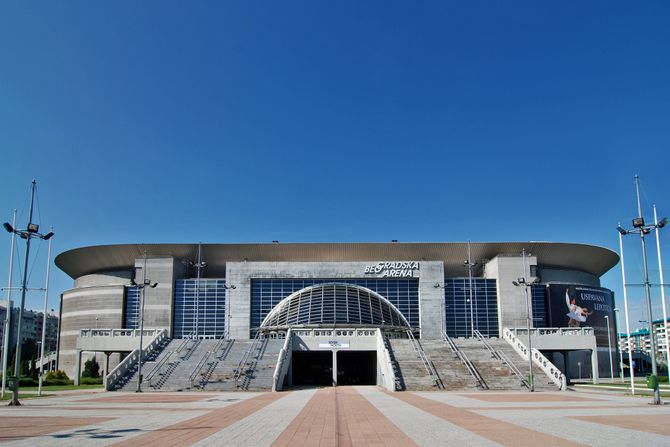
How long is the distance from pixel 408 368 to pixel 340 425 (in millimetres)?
30836

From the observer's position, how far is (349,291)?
79.5 meters

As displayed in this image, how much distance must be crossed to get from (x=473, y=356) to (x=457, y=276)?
36.4 m

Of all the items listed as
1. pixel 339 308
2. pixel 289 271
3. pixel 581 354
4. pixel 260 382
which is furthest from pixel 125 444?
pixel 581 354

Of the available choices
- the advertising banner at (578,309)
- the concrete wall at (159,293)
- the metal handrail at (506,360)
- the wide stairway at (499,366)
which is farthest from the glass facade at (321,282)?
the metal handrail at (506,360)

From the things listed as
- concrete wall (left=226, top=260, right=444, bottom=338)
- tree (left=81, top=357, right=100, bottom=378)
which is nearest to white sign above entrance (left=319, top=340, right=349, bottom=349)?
concrete wall (left=226, top=260, right=444, bottom=338)

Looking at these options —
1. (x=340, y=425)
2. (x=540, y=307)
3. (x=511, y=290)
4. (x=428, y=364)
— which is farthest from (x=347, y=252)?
(x=340, y=425)

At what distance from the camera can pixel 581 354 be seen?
8100cm

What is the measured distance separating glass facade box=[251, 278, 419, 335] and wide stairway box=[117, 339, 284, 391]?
71.9ft

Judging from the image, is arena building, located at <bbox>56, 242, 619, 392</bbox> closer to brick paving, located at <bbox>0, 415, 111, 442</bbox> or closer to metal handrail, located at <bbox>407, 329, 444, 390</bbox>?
metal handrail, located at <bbox>407, 329, 444, 390</bbox>

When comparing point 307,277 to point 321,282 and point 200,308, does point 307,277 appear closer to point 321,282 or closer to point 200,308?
point 321,282

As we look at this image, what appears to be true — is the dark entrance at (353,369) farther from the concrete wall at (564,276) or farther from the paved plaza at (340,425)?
the paved plaza at (340,425)

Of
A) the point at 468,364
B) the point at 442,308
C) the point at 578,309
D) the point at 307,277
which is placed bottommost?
the point at 468,364

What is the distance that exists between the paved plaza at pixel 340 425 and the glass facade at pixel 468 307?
53862mm

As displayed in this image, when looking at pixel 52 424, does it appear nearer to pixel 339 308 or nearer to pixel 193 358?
pixel 193 358
